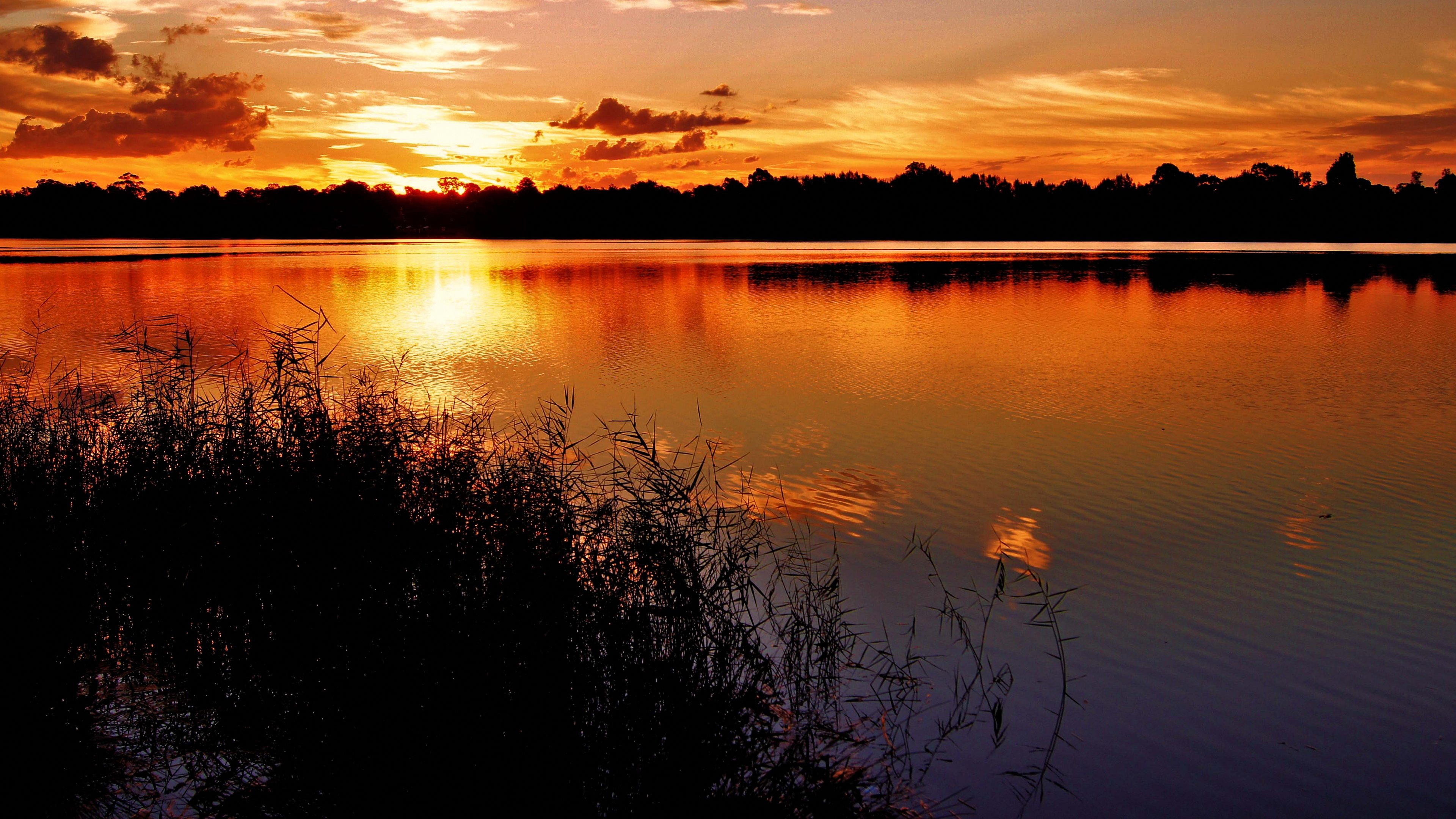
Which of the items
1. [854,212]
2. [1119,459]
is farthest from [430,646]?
[854,212]

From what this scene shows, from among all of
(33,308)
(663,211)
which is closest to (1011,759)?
(33,308)

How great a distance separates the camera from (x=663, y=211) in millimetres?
147125

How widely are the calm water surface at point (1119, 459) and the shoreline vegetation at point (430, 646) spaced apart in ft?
2.07

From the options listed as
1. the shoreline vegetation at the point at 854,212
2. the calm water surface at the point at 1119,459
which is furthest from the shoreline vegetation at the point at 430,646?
the shoreline vegetation at the point at 854,212

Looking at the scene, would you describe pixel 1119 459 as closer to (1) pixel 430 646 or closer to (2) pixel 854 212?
(1) pixel 430 646

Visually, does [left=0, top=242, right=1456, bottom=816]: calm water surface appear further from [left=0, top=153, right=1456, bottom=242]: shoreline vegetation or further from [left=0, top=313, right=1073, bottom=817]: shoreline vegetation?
[left=0, top=153, right=1456, bottom=242]: shoreline vegetation

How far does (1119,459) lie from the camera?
1252cm

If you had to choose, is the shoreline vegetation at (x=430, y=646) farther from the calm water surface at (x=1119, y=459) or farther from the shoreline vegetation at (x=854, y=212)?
the shoreline vegetation at (x=854, y=212)

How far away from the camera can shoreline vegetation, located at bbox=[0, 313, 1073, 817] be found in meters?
4.59

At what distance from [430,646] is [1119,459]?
1023 centimetres

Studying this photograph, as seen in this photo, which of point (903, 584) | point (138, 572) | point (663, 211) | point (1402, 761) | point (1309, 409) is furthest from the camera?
point (663, 211)

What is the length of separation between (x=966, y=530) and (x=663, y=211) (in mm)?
141911

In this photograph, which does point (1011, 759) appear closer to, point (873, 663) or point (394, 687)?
point (873, 663)

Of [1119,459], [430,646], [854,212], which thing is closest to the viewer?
[430,646]
